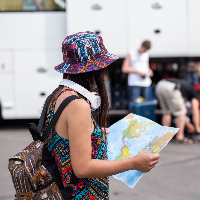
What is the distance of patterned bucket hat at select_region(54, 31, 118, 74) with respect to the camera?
135 cm

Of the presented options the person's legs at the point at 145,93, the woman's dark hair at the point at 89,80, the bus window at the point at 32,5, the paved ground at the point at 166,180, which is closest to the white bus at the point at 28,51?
the bus window at the point at 32,5

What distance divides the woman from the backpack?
3 centimetres

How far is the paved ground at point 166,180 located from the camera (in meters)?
3.53

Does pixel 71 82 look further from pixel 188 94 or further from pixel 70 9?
pixel 70 9

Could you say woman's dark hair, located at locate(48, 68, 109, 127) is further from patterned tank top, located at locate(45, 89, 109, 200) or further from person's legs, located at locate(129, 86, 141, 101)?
person's legs, located at locate(129, 86, 141, 101)

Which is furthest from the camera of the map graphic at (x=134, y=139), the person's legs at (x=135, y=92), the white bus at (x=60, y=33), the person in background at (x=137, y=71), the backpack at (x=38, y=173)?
the white bus at (x=60, y=33)

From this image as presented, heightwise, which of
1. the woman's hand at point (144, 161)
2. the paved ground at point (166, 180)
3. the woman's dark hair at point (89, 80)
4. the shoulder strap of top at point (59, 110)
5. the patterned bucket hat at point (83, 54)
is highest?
the patterned bucket hat at point (83, 54)

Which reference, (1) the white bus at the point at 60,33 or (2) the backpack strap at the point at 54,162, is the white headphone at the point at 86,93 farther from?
(1) the white bus at the point at 60,33

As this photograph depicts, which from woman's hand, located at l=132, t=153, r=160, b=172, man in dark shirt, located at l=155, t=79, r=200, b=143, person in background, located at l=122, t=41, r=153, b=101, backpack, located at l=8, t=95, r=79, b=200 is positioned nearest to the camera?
backpack, located at l=8, t=95, r=79, b=200

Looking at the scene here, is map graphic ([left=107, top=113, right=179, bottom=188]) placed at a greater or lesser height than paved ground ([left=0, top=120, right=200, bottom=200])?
greater

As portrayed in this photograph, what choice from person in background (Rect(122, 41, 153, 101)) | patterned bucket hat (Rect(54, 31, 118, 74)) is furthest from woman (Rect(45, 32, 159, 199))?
person in background (Rect(122, 41, 153, 101))

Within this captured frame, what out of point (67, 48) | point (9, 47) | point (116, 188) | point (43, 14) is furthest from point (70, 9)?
point (67, 48)

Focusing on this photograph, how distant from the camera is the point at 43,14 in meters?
7.46

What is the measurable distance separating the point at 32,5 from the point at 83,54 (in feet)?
21.8
